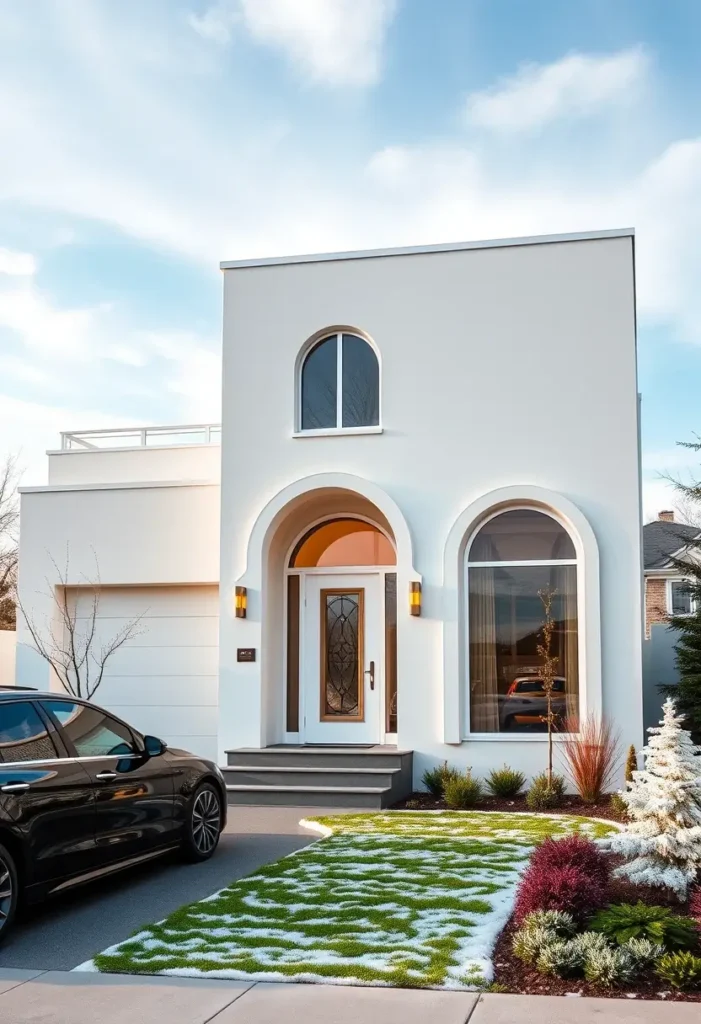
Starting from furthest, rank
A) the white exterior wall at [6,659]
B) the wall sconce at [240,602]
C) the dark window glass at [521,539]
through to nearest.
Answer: the white exterior wall at [6,659]
the wall sconce at [240,602]
the dark window glass at [521,539]

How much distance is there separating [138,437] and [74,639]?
330 centimetres

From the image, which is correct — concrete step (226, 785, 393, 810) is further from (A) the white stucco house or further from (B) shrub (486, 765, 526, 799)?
(B) shrub (486, 765, 526, 799)

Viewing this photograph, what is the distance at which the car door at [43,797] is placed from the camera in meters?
6.84

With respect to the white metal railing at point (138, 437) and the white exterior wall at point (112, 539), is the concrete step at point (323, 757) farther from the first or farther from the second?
the white metal railing at point (138, 437)

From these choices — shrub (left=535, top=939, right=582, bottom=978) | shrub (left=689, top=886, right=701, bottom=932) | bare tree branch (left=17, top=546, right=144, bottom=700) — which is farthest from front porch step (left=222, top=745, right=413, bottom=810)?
shrub (left=535, top=939, right=582, bottom=978)

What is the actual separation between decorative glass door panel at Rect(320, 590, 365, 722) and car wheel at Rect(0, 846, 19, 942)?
7.88 m

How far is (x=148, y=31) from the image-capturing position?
11.1 m

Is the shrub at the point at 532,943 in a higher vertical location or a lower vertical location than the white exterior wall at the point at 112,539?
lower

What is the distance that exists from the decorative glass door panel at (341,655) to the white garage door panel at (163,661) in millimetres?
1762

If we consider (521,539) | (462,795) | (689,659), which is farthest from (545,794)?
(689,659)

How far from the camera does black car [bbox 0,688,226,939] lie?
269 inches

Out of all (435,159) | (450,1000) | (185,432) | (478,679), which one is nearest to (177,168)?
(435,159)

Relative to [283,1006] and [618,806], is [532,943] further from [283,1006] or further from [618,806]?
[618,806]

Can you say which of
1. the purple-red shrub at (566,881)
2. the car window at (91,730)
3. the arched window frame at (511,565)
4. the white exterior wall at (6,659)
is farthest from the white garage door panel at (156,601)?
the purple-red shrub at (566,881)
